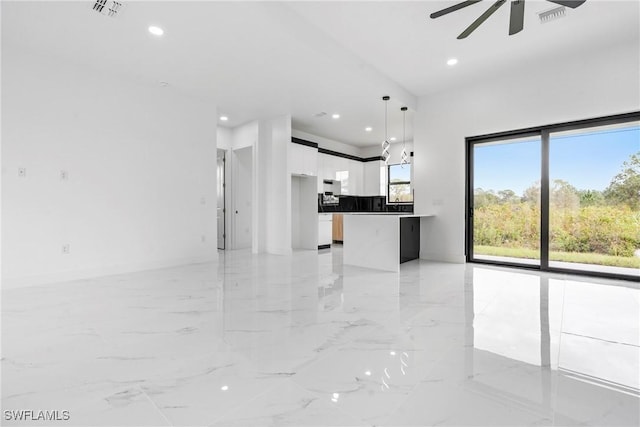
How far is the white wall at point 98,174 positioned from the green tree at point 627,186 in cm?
573

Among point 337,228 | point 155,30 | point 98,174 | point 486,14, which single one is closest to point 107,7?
point 155,30

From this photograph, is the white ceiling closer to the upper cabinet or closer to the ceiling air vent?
the ceiling air vent

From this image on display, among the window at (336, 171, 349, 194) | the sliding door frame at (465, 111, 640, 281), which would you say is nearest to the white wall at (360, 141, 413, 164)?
the window at (336, 171, 349, 194)

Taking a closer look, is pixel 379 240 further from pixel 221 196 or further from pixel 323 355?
pixel 221 196

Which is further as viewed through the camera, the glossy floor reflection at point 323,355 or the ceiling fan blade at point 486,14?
the ceiling fan blade at point 486,14

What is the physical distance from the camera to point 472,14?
3.16m

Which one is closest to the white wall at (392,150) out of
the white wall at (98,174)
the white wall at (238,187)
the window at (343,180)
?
the window at (343,180)

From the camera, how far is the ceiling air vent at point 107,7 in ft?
9.16

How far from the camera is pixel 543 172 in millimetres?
4418

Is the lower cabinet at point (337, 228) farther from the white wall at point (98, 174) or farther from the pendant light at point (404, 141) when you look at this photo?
the white wall at point (98, 174)

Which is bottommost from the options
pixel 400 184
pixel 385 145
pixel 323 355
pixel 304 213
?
pixel 323 355

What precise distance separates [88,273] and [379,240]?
12.6ft

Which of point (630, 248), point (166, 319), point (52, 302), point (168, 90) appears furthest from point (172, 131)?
point (630, 248)

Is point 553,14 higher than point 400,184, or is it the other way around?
point 553,14
